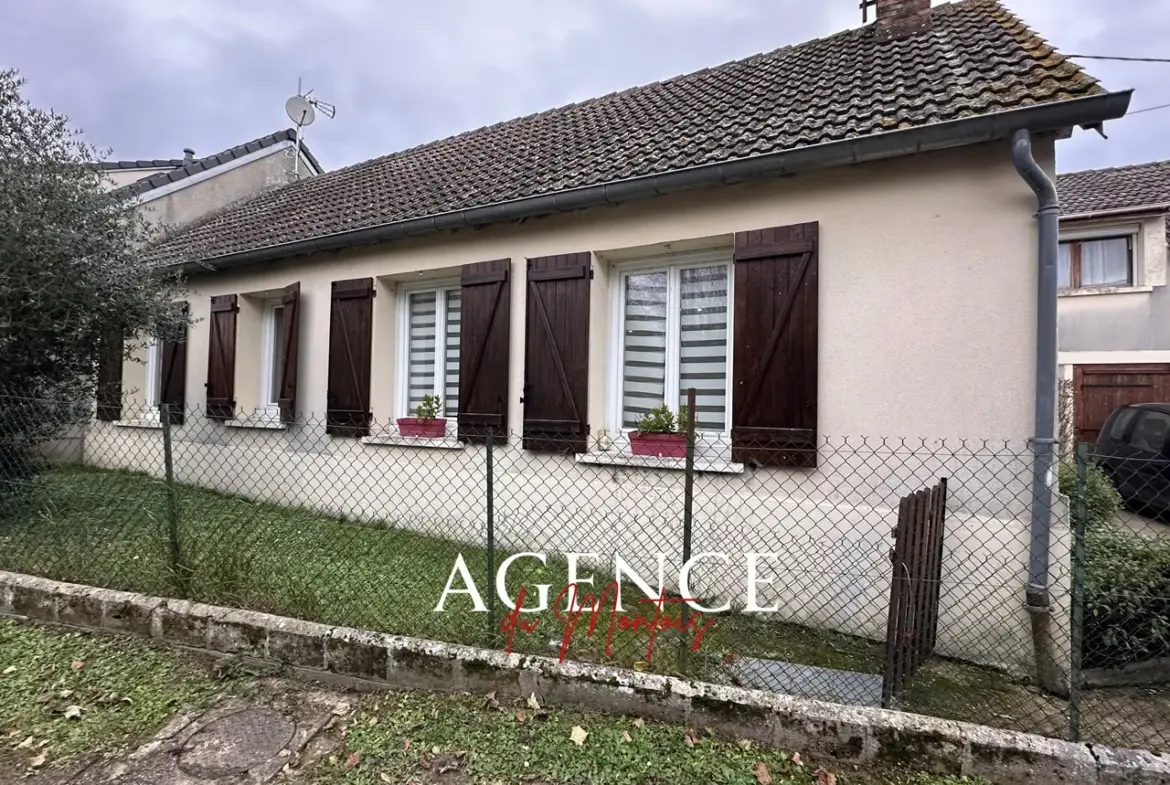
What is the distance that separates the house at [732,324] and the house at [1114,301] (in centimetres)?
792

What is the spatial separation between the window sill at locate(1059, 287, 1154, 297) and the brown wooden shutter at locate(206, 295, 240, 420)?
46.5 ft

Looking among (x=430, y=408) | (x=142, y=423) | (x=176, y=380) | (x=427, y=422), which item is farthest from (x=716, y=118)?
(x=142, y=423)

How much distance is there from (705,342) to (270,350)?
236 inches

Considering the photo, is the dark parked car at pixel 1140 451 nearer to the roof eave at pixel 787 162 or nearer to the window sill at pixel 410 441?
the roof eave at pixel 787 162

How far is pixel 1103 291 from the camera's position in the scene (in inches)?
422

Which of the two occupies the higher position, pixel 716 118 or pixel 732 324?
pixel 716 118

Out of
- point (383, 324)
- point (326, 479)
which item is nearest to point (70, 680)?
point (326, 479)

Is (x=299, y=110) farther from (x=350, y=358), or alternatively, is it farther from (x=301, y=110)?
(x=350, y=358)

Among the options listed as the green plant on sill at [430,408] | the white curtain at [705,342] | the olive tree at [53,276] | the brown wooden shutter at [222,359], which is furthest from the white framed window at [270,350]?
the white curtain at [705,342]

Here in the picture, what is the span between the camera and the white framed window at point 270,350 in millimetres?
7613

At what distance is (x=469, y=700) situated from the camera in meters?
2.76

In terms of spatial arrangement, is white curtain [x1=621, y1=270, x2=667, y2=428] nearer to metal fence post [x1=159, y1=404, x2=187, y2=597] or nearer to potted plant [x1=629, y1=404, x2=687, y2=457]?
potted plant [x1=629, y1=404, x2=687, y2=457]

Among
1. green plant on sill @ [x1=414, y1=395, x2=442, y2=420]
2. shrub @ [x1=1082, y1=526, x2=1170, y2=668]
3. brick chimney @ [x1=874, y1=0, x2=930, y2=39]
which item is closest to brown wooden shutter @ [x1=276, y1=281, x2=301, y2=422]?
green plant on sill @ [x1=414, y1=395, x2=442, y2=420]

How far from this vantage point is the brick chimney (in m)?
5.66
